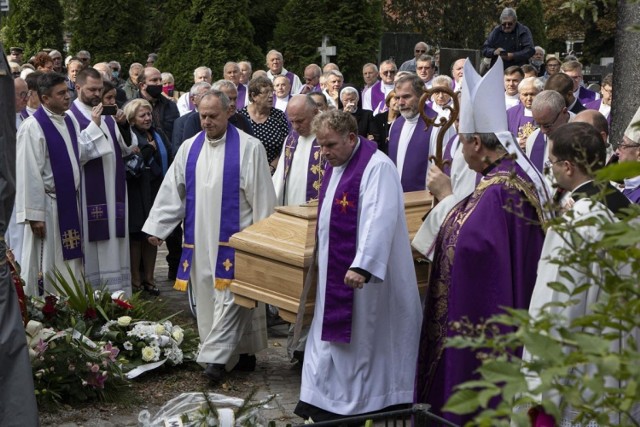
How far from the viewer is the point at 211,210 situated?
25.2 ft

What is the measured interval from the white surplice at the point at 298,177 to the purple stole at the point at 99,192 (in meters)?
1.40

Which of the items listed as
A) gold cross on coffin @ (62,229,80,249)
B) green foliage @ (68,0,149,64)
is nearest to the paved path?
gold cross on coffin @ (62,229,80,249)

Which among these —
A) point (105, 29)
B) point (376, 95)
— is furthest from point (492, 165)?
point (105, 29)

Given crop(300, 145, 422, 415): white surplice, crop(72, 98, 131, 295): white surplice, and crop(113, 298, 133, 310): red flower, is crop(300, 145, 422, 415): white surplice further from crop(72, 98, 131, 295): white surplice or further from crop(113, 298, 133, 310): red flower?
crop(72, 98, 131, 295): white surplice

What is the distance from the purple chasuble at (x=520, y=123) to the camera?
975 centimetres

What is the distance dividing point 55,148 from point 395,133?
3.02 meters

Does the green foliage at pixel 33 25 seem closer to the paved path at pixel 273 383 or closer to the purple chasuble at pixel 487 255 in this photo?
the paved path at pixel 273 383

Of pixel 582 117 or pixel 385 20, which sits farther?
pixel 385 20

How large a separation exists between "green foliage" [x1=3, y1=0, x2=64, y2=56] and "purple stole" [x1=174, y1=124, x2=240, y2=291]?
16.7 metres

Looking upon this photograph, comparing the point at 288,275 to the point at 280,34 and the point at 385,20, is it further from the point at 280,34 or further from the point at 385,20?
the point at 385,20

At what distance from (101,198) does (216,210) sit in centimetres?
188

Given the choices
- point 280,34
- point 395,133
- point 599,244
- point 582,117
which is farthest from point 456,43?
A: point 599,244

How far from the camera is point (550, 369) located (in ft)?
5.94

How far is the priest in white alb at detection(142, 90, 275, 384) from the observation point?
24.7 feet
